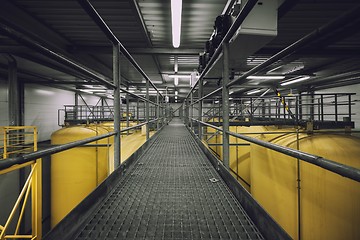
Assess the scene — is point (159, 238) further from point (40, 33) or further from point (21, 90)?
point (21, 90)

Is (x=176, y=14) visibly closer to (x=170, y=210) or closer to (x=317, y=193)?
(x=170, y=210)

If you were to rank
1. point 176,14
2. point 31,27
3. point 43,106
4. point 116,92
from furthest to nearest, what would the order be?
point 43,106
point 31,27
point 176,14
point 116,92

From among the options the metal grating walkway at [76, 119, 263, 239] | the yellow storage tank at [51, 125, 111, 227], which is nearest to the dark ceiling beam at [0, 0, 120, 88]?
the yellow storage tank at [51, 125, 111, 227]

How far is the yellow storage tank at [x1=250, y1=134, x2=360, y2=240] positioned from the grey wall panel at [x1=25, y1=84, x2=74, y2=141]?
922 centimetres

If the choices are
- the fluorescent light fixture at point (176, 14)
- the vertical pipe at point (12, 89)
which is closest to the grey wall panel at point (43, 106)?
the vertical pipe at point (12, 89)

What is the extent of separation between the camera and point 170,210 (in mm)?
1284

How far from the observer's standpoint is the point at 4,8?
10.4ft

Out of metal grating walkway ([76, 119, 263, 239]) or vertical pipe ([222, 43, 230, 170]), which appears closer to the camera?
metal grating walkway ([76, 119, 263, 239])

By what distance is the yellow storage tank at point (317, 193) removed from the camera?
5.53 ft

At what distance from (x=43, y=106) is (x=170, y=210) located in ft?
32.0

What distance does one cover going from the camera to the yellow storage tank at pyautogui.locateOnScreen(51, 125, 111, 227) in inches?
187

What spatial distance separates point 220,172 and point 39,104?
9500mm

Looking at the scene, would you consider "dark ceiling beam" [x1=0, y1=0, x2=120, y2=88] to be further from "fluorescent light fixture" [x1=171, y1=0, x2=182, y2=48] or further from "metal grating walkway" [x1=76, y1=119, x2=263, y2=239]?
"metal grating walkway" [x1=76, y1=119, x2=263, y2=239]

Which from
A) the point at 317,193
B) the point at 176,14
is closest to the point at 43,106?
the point at 176,14
